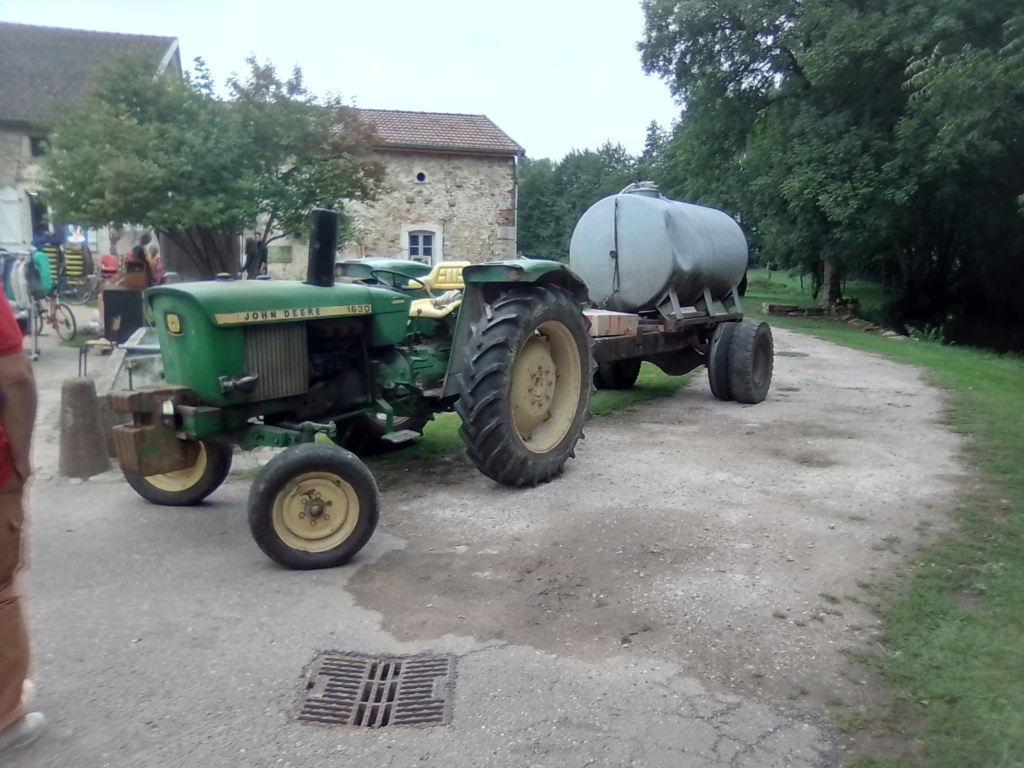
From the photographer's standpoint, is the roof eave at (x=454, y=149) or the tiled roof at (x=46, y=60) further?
the roof eave at (x=454, y=149)

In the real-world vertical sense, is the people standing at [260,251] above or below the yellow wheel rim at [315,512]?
above

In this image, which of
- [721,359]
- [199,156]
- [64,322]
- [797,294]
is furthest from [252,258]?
[797,294]

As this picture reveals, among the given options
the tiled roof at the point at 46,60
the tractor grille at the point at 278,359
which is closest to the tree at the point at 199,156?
the tractor grille at the point at 278,359

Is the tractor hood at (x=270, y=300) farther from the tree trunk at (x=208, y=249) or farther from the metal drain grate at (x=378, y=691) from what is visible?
the tree trunk at (x=208, y=249)

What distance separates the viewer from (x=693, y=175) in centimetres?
2738

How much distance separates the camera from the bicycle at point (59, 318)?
1527 cm

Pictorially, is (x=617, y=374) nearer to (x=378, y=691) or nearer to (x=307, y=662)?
(x=307, y=662)

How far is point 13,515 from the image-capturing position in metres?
3.25

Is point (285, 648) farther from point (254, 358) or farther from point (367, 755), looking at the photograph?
point (254, 358)

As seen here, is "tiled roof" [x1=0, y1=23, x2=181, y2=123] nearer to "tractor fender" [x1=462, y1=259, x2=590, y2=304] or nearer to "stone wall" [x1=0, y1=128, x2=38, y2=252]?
"stone wall" [x1=0, y1=128, x2=38, y2=252]

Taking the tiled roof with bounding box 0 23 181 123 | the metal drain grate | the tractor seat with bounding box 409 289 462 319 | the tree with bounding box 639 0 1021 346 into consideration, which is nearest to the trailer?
the tractor seat with bounding box 409 289 462 319

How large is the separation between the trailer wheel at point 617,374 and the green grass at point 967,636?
4.01 metres

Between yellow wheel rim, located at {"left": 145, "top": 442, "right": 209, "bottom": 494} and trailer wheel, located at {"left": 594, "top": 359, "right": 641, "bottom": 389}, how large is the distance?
5539 millimetres

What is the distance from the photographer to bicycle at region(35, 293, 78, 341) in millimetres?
15273
